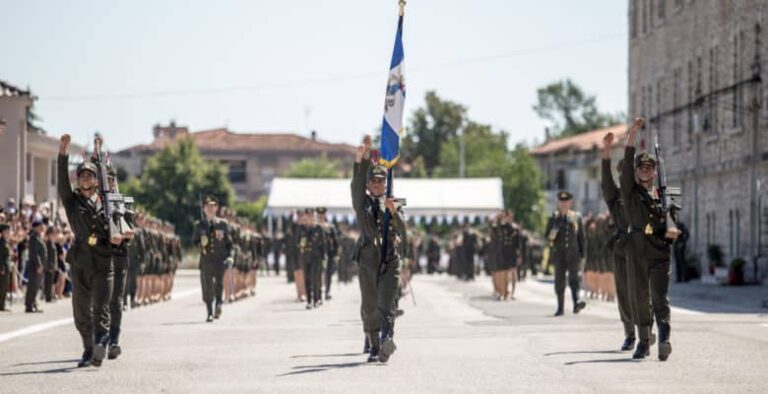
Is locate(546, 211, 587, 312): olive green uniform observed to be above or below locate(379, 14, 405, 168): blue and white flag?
below

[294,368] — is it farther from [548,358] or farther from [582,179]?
[582,179]

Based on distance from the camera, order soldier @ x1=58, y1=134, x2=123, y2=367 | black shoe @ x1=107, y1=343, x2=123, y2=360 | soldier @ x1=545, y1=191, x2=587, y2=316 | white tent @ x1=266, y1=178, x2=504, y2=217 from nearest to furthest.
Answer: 1. soldier @ x1=58, y1=134, x2=123, y2=367
2. black shoe @ x1=107, y1=343, x2=123, y2=360
3. soldier @ x1=545, y1=191, x2=587, y2=316
4. white tent @ x1=266, y1=178, x2=504, y2=217

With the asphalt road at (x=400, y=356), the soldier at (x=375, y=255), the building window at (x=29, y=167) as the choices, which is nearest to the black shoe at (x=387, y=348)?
the asphalt road at (x=400, y=356)

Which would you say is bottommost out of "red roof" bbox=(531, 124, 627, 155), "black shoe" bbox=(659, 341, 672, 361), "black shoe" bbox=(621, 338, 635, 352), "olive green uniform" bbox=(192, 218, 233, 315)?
"black shoe" bbox=(621, 338, 635, 352)

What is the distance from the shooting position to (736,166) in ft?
153

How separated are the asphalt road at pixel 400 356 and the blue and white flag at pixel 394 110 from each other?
2.21 meters

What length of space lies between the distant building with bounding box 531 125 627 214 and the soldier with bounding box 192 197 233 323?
8143cm

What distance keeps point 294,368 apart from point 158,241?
19818mm

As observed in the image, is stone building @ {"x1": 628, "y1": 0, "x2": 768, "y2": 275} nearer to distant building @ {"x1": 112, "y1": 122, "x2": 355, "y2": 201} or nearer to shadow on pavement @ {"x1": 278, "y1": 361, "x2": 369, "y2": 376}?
shadow on pavement @ {"x1": 278, "y1": 361, "x2": 369, "y2": 376}

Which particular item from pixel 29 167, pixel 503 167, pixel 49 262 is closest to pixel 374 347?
pixel 49 262

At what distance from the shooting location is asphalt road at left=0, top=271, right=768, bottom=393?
43.0ft

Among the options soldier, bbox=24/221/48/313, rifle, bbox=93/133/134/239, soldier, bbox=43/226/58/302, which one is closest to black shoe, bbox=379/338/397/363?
rifle, bbox=93/133/134/239

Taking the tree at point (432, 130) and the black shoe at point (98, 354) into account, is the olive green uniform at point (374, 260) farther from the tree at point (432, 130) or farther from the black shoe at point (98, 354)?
the tree at point (432, 130)

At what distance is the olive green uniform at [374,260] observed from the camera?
16.0 metres
